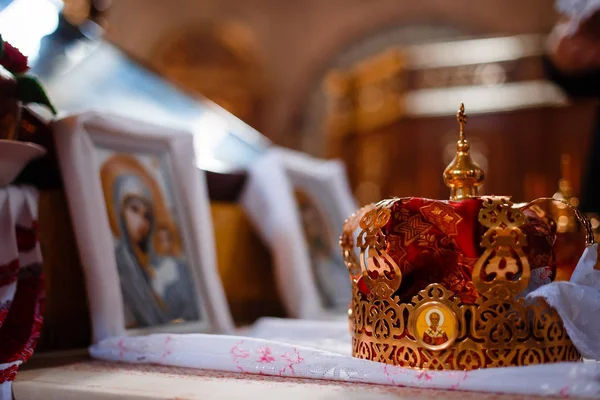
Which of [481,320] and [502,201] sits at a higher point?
[502,201]

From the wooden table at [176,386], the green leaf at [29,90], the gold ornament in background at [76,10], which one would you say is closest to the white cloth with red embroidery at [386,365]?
the wooden table at [176,386]

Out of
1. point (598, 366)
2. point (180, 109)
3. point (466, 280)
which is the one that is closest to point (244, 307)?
point (180, 109)

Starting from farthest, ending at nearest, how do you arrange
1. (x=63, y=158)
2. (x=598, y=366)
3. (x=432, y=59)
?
(x=432, y=59) < (x=63, y=158) < (x=598, y=366)

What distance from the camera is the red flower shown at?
0.83 metres

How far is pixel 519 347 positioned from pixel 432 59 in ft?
8.83

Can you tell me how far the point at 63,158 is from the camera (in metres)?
0.93

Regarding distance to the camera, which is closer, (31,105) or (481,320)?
(481,320)

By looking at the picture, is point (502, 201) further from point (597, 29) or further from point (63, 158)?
point (597, 29)

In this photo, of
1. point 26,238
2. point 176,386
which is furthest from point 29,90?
point 176,386

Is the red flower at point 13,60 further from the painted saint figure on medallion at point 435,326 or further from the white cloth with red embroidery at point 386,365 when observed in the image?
the painted saint figure on medallion at point 435,326

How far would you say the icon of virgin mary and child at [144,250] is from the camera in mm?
969

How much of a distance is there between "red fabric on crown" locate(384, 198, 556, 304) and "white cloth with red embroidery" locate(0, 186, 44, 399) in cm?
43

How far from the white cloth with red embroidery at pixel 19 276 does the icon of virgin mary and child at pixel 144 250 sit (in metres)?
0.13

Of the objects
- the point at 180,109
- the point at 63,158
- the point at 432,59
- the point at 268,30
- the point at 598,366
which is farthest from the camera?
the point at 268,30
